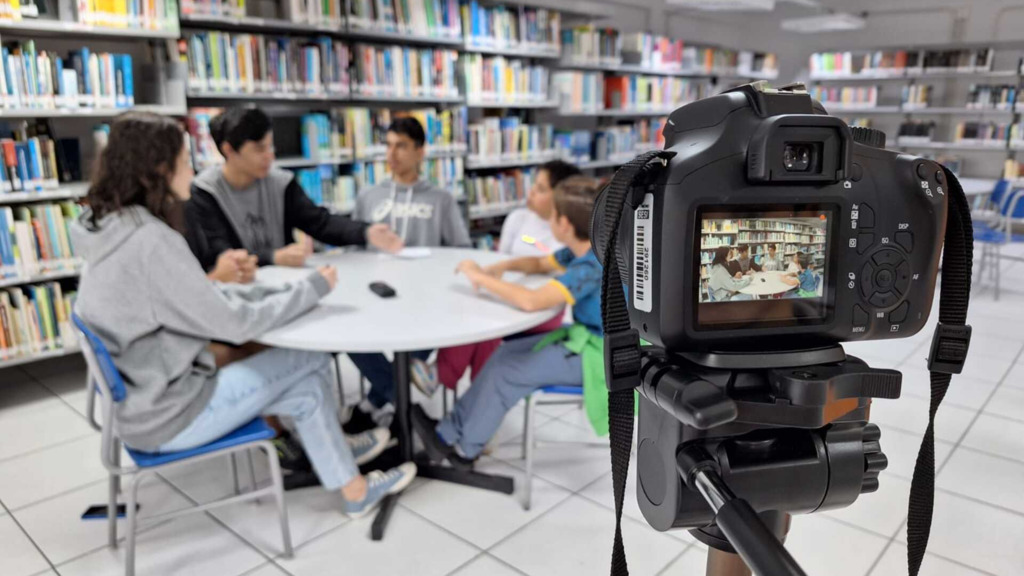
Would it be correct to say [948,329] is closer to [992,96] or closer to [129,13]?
[129,13]

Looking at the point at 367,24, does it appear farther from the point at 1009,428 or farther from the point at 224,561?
the point at 1009,428

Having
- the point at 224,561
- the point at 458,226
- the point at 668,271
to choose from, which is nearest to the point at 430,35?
the point at 458,226

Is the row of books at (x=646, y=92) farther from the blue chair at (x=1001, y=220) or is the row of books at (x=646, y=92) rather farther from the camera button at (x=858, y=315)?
the camera button at (x=858, y=315)

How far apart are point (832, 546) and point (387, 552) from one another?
130 centimetres

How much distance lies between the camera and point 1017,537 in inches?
79.5

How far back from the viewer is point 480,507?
2.15 metres

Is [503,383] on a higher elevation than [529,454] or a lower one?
higher

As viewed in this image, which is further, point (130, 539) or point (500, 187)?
point (500, 187)

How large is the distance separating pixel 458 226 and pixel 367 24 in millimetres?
1426

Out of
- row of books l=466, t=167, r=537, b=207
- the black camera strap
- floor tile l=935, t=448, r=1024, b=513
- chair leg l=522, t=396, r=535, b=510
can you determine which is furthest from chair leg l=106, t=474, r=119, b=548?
row of books l=466, t=167, r=537, b=207

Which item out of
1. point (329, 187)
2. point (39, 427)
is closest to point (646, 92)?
point (329, 187)

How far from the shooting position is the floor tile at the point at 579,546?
6.11 feet

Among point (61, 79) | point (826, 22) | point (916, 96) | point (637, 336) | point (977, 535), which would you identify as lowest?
point (977, 535)

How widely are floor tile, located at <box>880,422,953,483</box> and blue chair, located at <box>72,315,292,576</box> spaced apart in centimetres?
204
